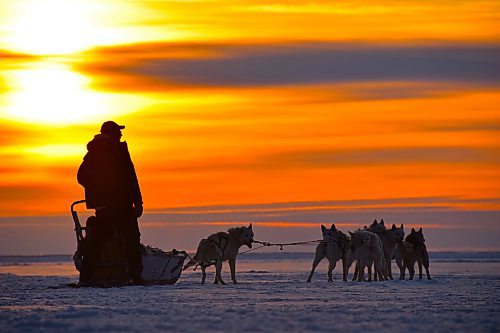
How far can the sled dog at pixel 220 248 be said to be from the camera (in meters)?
23.2

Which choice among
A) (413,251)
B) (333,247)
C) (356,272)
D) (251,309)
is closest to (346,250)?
(333,247)

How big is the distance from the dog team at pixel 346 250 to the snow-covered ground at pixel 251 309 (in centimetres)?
334

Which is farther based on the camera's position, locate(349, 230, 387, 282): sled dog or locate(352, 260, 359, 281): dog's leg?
locate(352, 260, 359, 281): dog's leg

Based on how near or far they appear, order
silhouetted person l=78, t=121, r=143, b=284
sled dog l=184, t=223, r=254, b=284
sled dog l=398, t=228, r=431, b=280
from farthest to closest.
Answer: sled dog l=398, t=228, r=431, b=280 < sled dog l=184, t=223, r=254, b=284 < silhouetted person l=78, t=121, r=143, b=284

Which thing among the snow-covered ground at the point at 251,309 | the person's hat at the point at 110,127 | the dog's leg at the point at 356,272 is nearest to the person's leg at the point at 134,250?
the snow-covered ground at the point at 251,309

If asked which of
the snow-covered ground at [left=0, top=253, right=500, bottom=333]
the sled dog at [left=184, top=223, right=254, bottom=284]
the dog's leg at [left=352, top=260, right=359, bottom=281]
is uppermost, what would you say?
the sled dog at [left=184, top=223, right=254, bottom=284]

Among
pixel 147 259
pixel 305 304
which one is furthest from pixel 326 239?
pixel 305 304

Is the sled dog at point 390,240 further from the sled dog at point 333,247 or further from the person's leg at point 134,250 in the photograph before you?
the person's leg at point 134,250

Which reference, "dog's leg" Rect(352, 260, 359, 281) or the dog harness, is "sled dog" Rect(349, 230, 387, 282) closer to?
"dog's leg" Rect(352, 260, 359, 281)

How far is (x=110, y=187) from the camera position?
64.7 feet

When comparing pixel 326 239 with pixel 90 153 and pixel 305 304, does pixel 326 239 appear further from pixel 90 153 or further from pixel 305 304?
pixel 305 304

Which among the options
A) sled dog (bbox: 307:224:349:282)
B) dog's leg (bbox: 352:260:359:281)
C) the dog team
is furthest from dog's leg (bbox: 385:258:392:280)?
sled dog (bbox: 307:224:349:282)

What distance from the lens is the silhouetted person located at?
1970 centimetres

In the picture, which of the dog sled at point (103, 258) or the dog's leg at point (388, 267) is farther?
the dog's leg at point (388, 267)
